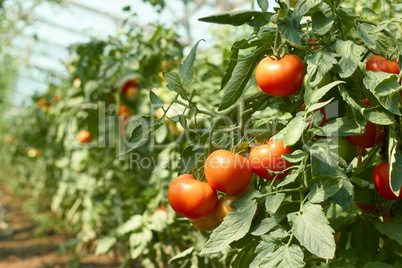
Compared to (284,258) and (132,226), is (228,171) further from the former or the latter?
(132,226)

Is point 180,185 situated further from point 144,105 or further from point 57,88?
point 57,88

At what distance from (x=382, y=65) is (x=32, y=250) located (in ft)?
10.2

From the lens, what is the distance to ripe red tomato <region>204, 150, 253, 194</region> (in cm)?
56

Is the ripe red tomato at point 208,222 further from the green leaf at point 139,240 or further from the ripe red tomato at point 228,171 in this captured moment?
the green leaf at point 139,240

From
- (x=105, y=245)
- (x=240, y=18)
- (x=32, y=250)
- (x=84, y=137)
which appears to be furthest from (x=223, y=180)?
(x=32, y=250)

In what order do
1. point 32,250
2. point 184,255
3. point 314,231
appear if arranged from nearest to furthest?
point 314,231 → point 184,255 → point 32,250

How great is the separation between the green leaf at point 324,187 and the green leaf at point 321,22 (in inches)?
8.0

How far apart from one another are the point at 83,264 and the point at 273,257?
90.7 inches

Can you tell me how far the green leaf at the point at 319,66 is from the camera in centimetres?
52

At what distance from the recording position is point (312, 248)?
1.52ft

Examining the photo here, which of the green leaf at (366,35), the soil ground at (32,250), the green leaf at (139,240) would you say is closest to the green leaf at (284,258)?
the green leaf at (366,35)

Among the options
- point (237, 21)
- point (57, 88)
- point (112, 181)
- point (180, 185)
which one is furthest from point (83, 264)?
point (237, 21)

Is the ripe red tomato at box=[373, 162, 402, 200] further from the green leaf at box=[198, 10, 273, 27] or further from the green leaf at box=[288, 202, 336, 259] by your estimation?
the green leaf at box=[198, 10, 273, 27]

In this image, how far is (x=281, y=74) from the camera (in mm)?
Result: 552
